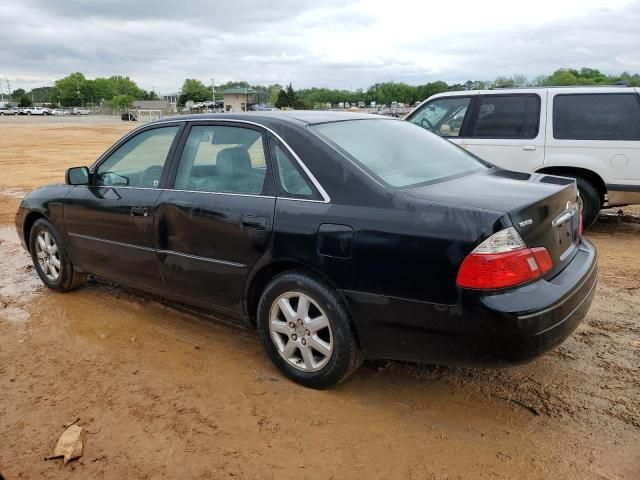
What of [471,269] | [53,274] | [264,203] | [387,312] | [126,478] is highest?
[264,203]

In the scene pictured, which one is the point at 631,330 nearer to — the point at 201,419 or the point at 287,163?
the point at 287,163

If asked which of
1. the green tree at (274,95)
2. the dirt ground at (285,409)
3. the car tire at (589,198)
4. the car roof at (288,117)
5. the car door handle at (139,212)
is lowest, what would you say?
the dirt ground at (285,409)

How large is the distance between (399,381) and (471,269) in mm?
1116

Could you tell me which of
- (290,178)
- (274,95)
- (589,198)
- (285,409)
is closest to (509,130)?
(589,198)

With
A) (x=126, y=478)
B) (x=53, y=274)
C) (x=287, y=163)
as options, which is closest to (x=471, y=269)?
(x=287, y=163)

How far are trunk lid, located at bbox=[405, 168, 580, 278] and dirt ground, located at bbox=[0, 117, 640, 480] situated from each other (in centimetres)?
83

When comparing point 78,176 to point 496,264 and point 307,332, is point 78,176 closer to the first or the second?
point 307,332

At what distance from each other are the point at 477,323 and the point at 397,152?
1.35 metres

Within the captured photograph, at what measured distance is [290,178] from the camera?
3.40 meters

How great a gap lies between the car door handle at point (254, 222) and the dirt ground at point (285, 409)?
3.21 feet

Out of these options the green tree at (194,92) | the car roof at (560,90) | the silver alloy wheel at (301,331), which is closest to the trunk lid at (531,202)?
the silver alloy wheel at (301,331)

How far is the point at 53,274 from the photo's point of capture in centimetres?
530

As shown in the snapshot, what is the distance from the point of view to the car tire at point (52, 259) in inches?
202

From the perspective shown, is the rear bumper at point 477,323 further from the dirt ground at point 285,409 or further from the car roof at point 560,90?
the car roof at point 560,90
